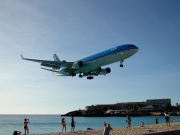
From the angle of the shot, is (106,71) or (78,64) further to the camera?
(106,71)

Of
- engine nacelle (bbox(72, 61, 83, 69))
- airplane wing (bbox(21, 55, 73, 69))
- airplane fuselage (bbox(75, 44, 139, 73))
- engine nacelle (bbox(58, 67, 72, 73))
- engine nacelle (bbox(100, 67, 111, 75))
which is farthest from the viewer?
engine nacelle (bbox(100, 67, 111, 75))

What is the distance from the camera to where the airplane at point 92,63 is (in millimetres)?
38625

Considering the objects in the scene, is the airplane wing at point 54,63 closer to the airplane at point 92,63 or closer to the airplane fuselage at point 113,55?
the airplane at point 92,63

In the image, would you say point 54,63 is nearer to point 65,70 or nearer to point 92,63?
point 65,70

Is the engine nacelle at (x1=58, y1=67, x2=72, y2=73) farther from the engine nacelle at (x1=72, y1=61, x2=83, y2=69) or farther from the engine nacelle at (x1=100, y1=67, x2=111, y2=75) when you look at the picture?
the engine nacelle at (x1=100, y1=67, x2=111, y2=75)

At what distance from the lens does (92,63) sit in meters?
41.1

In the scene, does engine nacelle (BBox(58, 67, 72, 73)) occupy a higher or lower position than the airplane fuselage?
lower

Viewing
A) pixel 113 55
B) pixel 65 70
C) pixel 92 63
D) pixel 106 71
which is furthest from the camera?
pixel 106 71

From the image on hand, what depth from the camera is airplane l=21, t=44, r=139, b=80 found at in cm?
3862

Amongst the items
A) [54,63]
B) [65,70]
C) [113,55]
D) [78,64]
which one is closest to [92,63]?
[78,64]

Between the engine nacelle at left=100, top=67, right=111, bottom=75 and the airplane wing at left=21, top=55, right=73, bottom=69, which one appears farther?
the engine nacelle at left=100, top=67, right=111, bottom=75

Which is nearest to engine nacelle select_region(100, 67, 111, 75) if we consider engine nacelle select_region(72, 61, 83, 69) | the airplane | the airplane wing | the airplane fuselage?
the airplane

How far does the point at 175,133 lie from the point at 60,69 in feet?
95.5

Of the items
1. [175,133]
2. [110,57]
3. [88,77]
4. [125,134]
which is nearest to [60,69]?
[88,77]
